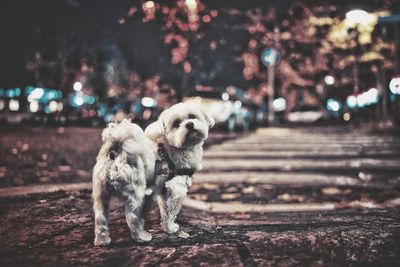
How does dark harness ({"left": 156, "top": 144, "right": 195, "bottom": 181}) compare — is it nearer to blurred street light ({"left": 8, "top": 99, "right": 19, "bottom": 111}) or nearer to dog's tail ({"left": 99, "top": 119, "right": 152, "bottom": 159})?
dog's tail ({"left": 99, "top": 119, "right": 152, "bottom": 159})

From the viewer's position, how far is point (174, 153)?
12.3 ft

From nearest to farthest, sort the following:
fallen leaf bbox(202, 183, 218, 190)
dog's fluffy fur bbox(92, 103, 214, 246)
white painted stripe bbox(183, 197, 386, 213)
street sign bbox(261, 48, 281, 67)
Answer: dog's fluffy fur bbox(92, 103, 214, 246) < white painted stripe bbox(183, 197, 386, 213) < fallen leaf bbox(202, 183, 218, 190) < street sign bbox(261, 48, 281, 67)

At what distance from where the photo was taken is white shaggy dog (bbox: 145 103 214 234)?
355 centimetres

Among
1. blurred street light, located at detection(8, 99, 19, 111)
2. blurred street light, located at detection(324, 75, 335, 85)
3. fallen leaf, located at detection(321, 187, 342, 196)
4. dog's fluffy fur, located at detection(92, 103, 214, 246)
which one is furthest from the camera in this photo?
blurred street light, located at detection(8, 99, 19, 111)

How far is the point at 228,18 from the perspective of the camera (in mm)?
13477

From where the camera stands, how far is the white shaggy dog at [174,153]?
11.7 ft

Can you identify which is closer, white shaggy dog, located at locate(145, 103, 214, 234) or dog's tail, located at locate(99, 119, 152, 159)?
dog's tail, located at locate(99, 119, 152, 159)

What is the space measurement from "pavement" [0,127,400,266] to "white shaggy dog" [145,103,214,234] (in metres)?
0.33

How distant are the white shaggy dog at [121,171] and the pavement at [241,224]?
0.39 meters

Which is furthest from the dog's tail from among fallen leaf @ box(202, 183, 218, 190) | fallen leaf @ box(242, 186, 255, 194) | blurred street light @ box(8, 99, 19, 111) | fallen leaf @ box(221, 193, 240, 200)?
blurred street light @ box(8, 99, 19, 111)

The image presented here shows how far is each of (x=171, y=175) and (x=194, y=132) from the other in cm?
57

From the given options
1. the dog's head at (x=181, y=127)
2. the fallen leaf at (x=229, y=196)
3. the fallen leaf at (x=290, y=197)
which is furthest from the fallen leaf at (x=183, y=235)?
the fallen leaf at (x=290, y=197)

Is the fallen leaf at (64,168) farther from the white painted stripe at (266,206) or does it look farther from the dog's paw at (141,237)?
the dog's paw at (141,237)

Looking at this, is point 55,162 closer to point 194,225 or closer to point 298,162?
point 298,162
